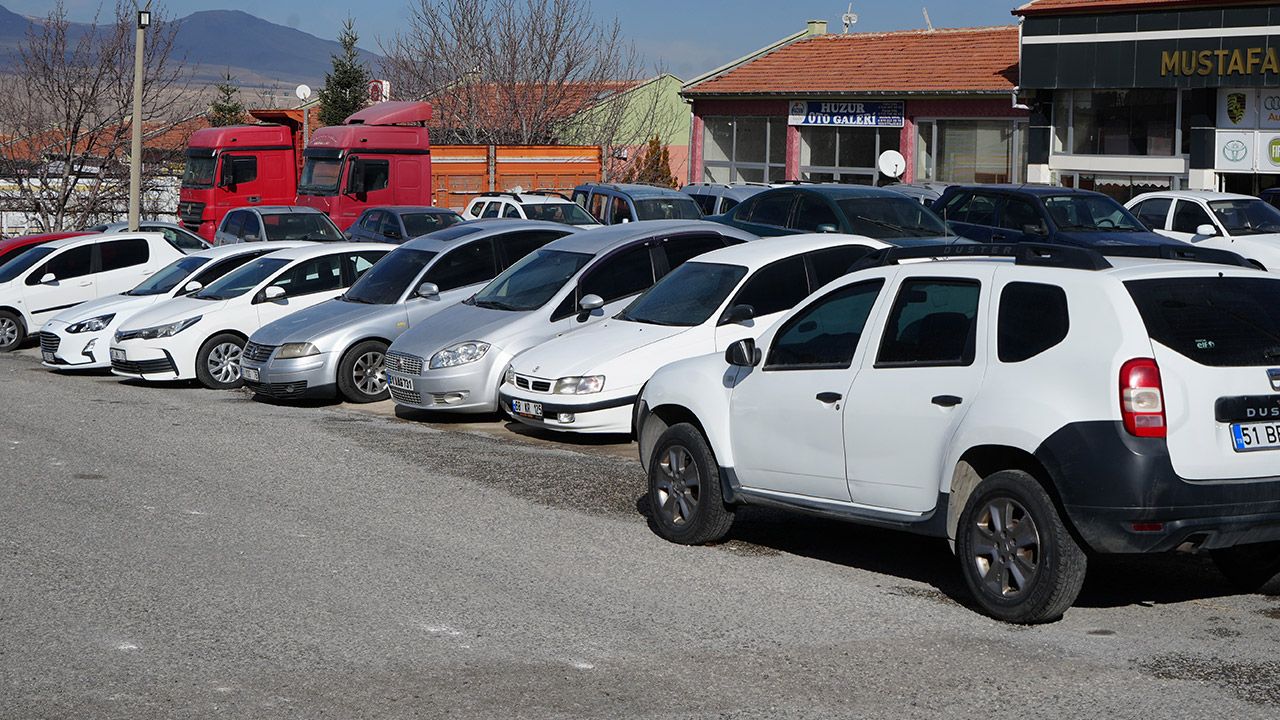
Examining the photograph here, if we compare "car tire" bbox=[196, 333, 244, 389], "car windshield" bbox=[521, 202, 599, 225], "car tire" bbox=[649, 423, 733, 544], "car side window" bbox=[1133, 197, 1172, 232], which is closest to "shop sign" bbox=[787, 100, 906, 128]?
"car windshield" bbox=[521, 202, 599, 225]

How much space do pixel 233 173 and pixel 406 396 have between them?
20990 millimetres

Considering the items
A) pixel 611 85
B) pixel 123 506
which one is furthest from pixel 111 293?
pixel 611 85

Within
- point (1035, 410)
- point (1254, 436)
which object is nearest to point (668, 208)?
point (1035, 410)

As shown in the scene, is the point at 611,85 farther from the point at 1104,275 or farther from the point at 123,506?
the point at 1104,275

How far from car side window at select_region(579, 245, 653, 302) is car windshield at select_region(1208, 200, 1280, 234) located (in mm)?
9872

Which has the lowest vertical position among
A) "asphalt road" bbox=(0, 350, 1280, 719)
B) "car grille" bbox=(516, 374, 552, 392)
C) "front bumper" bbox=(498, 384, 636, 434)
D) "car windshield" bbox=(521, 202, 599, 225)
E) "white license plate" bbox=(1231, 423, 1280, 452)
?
"asphalt road" bbox=(0, 350, 1280, 719)

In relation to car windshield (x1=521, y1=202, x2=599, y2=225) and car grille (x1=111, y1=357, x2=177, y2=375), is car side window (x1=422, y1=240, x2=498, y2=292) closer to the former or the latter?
car grille (x1=111, y1=357, x2=177, y2=375)

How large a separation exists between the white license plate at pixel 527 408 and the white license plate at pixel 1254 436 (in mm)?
6635

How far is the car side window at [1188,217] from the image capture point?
809 inches

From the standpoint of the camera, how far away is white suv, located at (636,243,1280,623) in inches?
254

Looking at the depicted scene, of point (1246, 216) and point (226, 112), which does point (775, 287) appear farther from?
point (226, 112)

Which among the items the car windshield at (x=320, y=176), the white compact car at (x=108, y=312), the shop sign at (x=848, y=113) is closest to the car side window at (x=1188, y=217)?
the white compact car at (x=108, y=312)

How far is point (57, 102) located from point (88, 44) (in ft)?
13.2

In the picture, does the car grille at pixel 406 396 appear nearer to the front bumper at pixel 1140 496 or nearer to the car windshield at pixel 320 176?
the front bumper at pixel 1140 496
